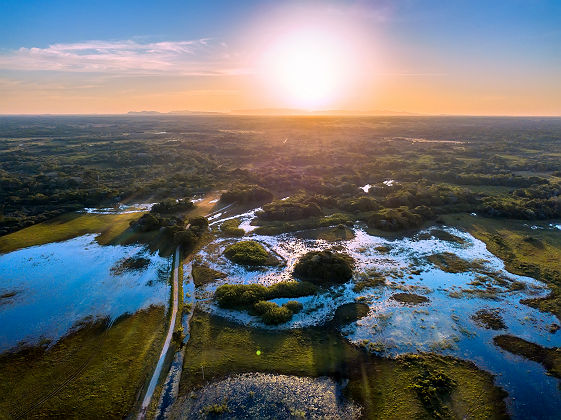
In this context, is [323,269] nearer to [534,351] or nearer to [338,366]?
[338,366]

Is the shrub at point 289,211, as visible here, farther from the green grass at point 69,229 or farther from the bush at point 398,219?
the green grass at point 69,229

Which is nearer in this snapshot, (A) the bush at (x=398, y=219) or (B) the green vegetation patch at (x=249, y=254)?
(B) the green vegetation patch at (x=249, y=254)

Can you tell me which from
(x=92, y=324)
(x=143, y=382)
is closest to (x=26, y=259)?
(x=92, y=324)

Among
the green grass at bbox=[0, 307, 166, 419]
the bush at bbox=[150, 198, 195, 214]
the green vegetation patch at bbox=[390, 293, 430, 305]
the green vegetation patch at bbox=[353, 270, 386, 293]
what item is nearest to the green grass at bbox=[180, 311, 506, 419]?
the green grass at bbox=[0, 307, 166, 419]

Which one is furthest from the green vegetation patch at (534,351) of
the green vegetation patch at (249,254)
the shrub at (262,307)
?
the green vegetation patch at (249,254)

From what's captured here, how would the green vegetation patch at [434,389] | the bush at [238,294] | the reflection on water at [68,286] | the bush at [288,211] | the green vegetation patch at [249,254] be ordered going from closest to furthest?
the green vegetation patch at [434,389] < the reflection on water at [68,286] < the bush at [238,294] < the green vegetation patch at [249,254] < the bush at [288,211]

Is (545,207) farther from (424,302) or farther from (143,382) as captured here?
(143,382)
